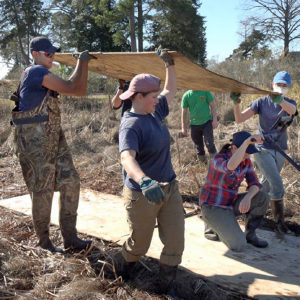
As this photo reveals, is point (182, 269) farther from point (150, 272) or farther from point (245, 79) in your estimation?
point (245, 79)

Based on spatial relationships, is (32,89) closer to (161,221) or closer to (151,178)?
(151,178)

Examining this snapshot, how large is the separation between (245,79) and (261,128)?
1332 centimetres

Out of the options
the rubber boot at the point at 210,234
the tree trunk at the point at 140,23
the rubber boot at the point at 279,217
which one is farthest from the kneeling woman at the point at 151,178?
the tree trunk at the point at 140,23

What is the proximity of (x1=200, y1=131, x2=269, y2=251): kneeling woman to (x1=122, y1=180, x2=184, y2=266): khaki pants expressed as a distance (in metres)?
0.91

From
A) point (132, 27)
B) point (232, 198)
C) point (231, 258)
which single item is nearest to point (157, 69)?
point (232, 198)

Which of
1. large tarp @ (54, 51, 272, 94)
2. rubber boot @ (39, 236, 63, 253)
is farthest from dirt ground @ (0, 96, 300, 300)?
large tarp @ (54, 51, 272, 94)

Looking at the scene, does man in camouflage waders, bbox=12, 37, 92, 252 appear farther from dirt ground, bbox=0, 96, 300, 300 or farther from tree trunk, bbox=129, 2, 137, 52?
tree trunk, bbox=129, 2, 137, 52

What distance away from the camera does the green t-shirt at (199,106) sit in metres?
6.64

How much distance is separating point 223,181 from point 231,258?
2.36ft

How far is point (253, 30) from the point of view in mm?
31219

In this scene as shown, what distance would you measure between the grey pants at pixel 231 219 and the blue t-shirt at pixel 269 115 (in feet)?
2.29

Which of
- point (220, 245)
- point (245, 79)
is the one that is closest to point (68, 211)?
point (220, 245)

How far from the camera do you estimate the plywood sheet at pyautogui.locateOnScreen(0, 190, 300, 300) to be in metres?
3.09

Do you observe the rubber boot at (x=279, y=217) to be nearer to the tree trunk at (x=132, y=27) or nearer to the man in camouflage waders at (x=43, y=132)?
the man in camouflage waders at (x=43, y=132)
